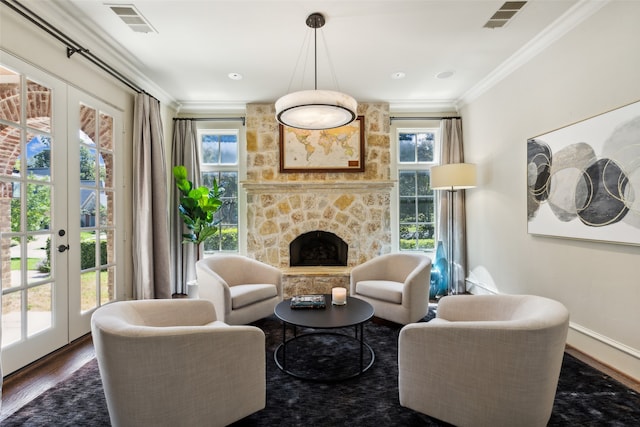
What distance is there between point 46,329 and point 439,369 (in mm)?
2902

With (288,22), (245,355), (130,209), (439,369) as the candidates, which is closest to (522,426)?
(439,369)

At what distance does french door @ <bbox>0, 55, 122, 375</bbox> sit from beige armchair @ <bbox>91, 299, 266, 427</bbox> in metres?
1.25

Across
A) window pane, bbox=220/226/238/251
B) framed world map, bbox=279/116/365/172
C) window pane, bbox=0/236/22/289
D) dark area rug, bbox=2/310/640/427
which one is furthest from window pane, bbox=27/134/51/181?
framed world map, bbox=279/116/365/172

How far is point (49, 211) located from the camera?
2.47 meters

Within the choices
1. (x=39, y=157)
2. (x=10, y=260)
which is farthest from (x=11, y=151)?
(x=10, y=260)

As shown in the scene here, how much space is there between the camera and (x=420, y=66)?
3.42 meters

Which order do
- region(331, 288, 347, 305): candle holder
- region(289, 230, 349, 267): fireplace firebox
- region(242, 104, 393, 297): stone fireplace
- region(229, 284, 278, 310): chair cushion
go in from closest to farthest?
region(331, 288, 347, 305): candle holder → region(229, 284, 278, 310): chair cushion → region(242, 104, 393, 297): stone fireplace → region(289, 230, 349, 267): fireplace firebox

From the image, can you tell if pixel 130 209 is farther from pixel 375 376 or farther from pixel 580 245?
pixel 580 245

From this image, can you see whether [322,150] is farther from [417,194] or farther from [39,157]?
[39,157]

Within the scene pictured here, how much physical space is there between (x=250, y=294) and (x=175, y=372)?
1537 mm

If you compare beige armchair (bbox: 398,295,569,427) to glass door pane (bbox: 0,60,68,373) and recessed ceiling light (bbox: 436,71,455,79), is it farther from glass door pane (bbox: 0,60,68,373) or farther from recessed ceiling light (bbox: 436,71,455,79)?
recessed ceiling light (bbox: 436,71,455,79)

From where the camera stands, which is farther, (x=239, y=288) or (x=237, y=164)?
(x=237, y=164)

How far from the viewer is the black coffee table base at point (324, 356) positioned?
2166mm

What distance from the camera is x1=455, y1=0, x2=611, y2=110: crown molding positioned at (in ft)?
7.79
